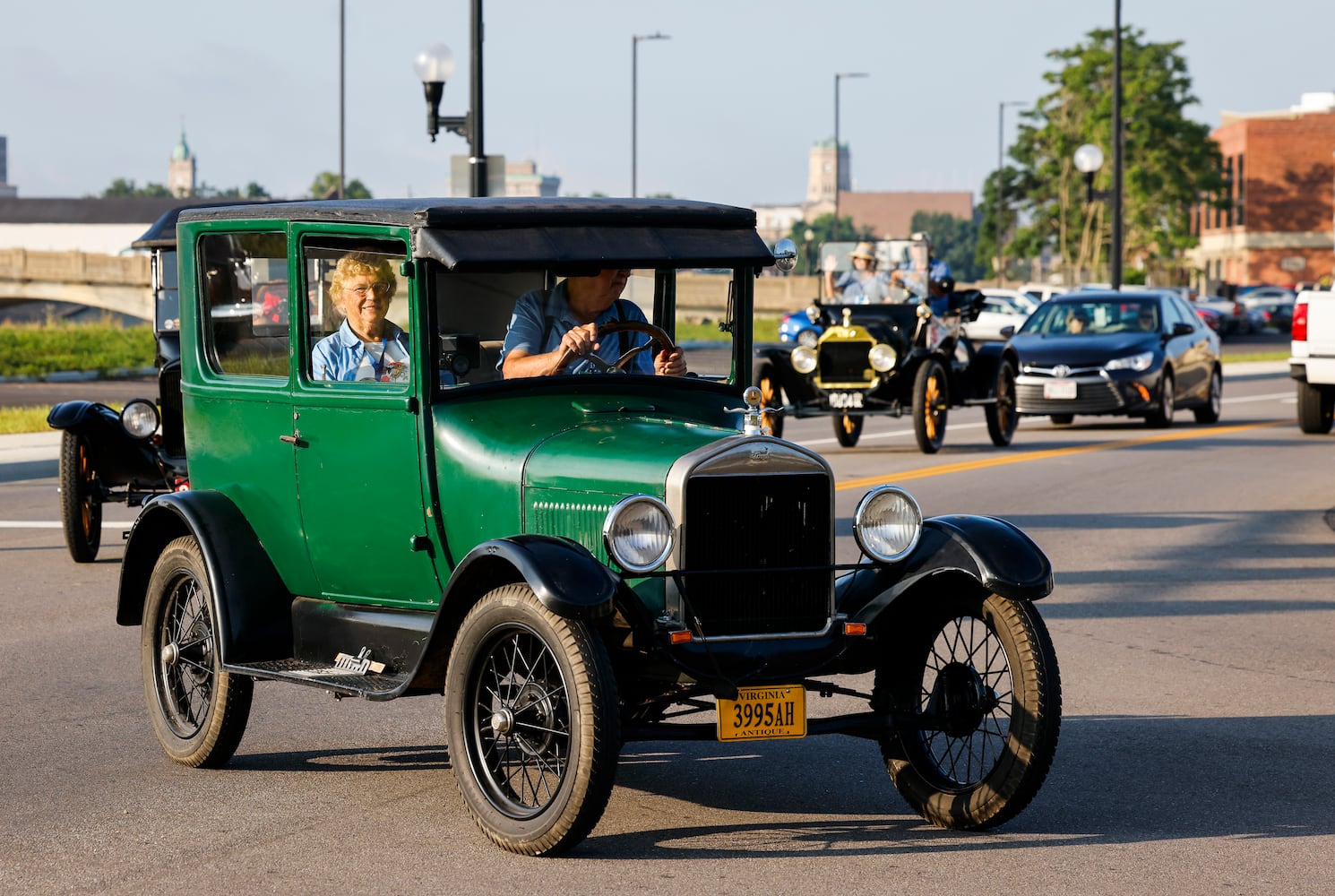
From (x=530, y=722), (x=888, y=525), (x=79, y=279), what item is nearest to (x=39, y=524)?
(x=530, y=722)

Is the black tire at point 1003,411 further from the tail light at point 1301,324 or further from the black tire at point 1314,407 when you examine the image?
the black tire at point 1314,407

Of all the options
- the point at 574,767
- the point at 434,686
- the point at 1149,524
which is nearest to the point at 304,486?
the point at 434,686

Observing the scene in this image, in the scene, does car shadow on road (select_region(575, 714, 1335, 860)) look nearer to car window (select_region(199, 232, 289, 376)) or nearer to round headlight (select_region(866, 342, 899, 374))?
car window (select_region(199, 232, 289, 376))

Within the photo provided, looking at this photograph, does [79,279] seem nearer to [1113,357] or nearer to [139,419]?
[1113,357]

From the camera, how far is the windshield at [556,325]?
6379mm

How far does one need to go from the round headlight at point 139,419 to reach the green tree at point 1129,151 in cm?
6360

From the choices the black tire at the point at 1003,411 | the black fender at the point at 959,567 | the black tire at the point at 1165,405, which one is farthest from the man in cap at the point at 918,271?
the black fender at the point at 959,567

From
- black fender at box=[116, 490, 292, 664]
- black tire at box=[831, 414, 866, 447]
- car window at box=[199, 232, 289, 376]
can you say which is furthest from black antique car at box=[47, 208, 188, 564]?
black tire at box=[831, 414, 866, 447]

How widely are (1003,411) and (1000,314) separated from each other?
31447 mm

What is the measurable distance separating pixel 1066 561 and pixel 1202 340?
484 inches

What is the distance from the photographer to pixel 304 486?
6.73 metres

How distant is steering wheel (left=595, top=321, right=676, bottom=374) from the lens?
21.6ft

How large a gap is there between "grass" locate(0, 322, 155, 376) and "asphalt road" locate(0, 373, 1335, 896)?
92.9ft

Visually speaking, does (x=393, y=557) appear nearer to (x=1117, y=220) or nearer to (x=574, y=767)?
(x=574, y=767)
